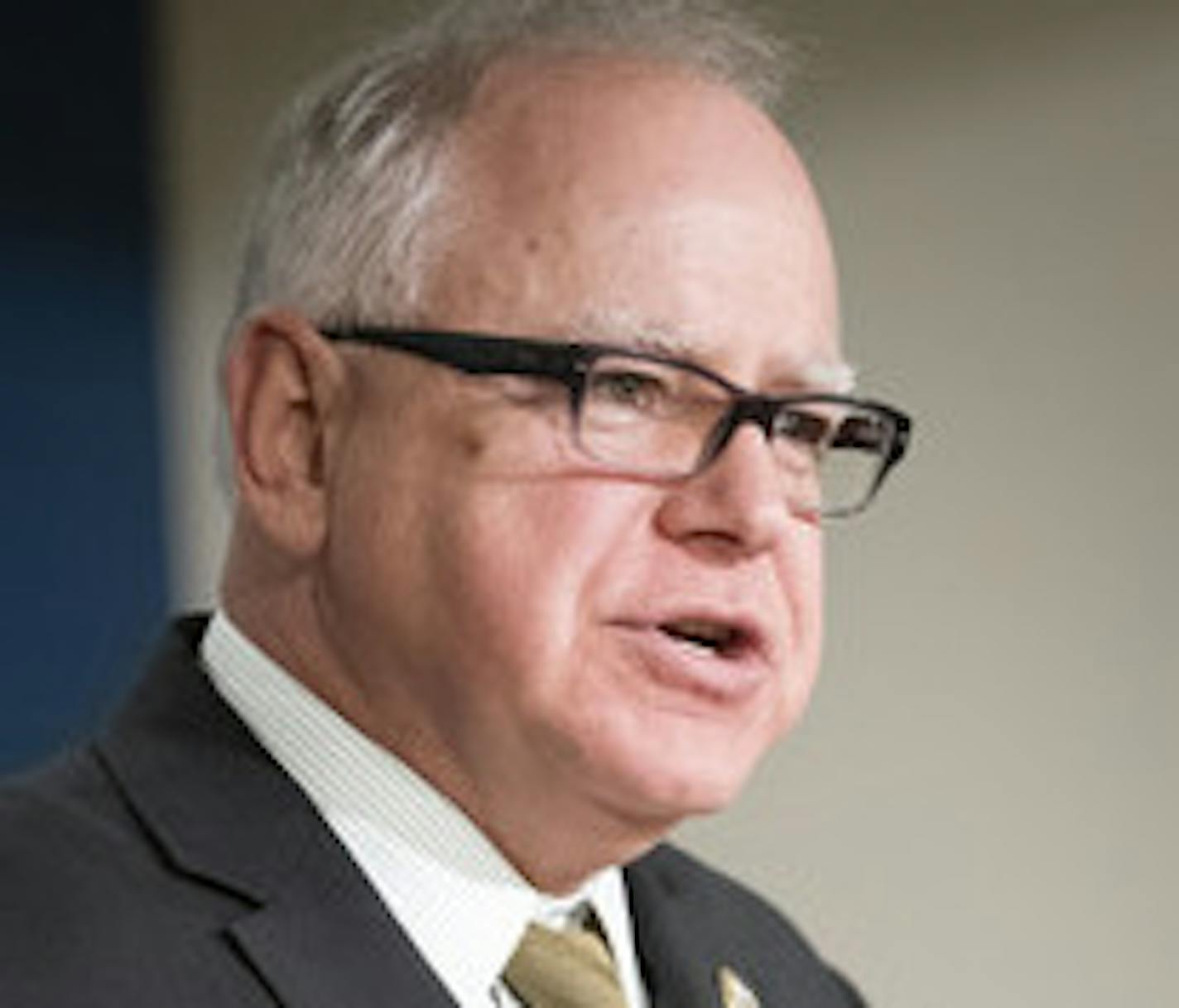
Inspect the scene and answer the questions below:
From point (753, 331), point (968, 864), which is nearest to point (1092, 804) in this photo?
point (968, 864)

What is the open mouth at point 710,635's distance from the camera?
1.27 meters

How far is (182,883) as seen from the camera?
123cm

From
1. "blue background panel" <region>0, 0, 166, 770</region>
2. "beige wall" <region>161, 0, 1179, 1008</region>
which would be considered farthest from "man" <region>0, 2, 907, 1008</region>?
"blue background panel" <region>0, 0, 166, 770</region>

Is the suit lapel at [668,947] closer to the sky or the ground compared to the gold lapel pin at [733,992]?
closer to the sky

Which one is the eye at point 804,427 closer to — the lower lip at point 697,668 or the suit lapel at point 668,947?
the lower lip at point 697,668

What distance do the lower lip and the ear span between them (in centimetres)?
22

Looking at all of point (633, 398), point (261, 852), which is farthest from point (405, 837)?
point (633, 398)

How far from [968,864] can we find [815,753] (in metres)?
0.23

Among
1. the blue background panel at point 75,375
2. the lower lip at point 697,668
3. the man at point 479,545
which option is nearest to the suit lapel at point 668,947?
the man at point 479,545

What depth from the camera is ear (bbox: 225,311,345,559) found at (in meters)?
1.34

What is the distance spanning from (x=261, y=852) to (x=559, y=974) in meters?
0.21

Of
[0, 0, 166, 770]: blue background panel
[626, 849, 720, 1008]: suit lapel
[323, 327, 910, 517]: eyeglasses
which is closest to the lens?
[323, 327, 910, 517]: eyeglasses

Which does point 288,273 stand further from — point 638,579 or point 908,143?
point 908,143

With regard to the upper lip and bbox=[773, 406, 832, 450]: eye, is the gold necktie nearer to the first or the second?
the upper lip
